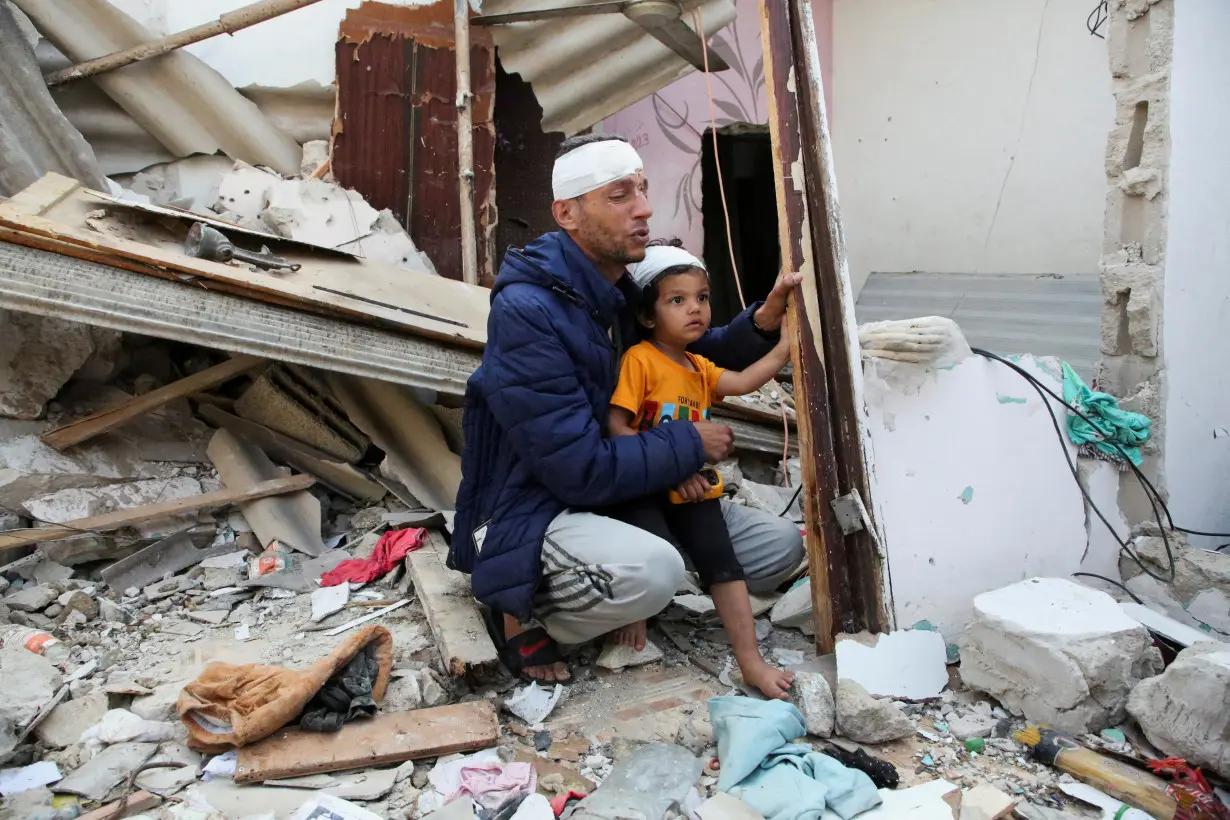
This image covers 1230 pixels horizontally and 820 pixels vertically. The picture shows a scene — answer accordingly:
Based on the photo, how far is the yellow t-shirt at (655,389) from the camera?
268 centimetres

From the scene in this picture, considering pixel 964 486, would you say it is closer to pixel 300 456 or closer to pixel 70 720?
pixel 70 720

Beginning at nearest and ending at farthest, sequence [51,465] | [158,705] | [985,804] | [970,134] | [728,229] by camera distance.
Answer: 1. [985,804]
2. [158,705]
3. [728,229]
4. [51,465]
5. [970,134]

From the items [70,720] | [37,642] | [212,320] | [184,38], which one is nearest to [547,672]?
[70,720]

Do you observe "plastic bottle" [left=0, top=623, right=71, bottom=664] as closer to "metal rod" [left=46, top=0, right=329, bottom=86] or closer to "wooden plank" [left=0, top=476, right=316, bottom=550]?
"wooden plank" [left=0, top=476, right=316, bottom=550]

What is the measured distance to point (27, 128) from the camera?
13.6 feet

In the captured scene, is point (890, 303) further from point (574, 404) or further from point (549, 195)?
point (574, 404)

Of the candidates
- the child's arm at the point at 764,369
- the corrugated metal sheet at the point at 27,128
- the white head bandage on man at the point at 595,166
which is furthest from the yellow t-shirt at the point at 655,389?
the corrugated metal sheet at the point at 27,128

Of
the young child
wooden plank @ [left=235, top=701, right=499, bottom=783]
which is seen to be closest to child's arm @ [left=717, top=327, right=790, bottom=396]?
the young child

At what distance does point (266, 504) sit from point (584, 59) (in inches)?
130

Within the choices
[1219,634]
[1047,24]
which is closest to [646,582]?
[1219,634]

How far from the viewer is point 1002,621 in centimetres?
245

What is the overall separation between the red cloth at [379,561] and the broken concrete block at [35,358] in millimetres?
1426

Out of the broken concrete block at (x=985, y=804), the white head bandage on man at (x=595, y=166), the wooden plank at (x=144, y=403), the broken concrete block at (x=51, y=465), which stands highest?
the white head bandage on man at (x=595, y=166)

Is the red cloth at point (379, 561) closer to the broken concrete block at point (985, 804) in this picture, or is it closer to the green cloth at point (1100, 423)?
the broken concrete block at point (985, 804)
